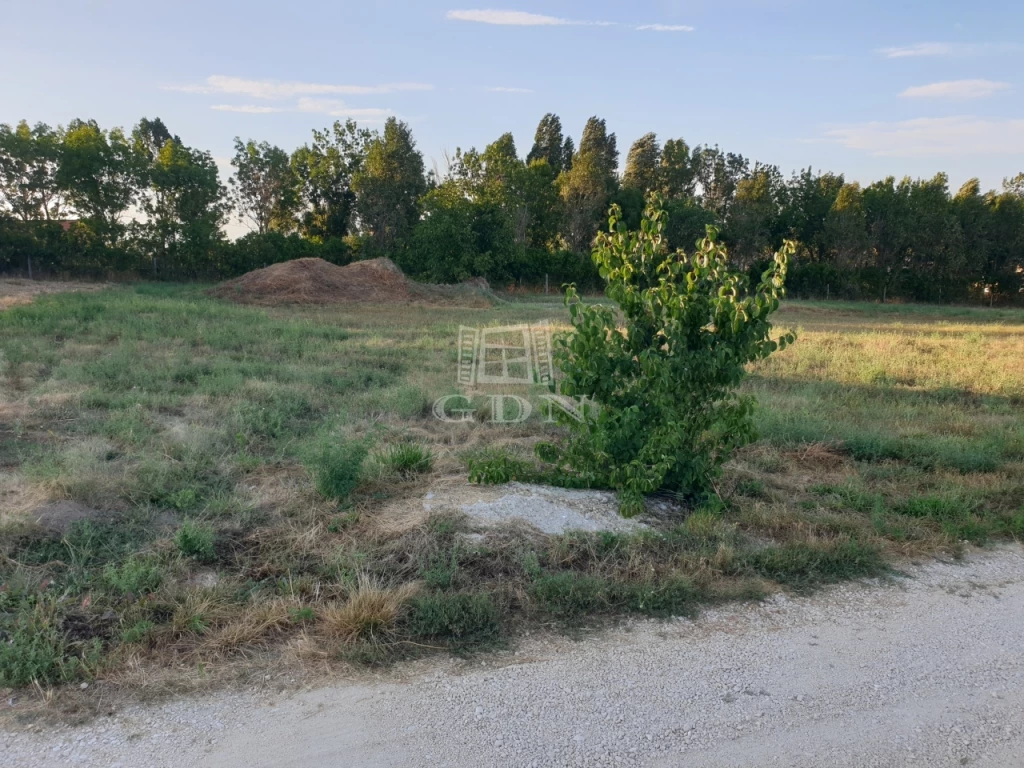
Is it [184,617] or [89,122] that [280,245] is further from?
[184,617]

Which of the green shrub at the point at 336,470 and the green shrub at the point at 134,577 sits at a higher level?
the green shrub at the point at 336,470

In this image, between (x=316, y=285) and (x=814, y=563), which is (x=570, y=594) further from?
(x=316, y=285)

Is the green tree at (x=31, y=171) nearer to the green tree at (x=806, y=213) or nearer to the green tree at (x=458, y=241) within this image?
the green tree at (x=458, y=241)

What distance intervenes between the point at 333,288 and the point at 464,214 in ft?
33.6

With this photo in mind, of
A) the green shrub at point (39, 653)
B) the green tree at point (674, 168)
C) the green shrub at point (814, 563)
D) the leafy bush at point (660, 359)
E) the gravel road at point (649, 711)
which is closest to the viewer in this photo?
the gravel road at point (649, 711)

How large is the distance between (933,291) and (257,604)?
44.9m

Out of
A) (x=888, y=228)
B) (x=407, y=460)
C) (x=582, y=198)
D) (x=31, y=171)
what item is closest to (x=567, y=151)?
(x=582, y=198)

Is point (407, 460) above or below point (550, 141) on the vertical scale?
below

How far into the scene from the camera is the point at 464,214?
35.5m

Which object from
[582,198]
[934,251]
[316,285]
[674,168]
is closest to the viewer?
[316,285]

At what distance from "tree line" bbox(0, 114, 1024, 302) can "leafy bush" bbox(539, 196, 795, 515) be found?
2740 cm

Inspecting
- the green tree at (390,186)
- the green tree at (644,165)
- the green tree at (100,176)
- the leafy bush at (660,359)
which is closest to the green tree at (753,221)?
the green tree at (644,165)

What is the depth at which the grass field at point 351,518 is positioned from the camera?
12.6 feet

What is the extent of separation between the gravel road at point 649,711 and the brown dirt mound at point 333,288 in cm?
2331
